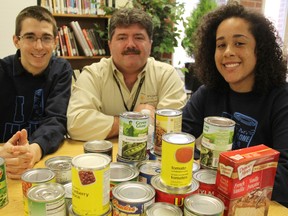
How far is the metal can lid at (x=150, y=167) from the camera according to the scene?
3.03 ft

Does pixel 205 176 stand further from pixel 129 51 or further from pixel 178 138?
pixel 129 51

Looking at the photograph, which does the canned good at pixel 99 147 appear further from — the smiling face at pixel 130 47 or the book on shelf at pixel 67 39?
the book on shelf at pixel 67 39

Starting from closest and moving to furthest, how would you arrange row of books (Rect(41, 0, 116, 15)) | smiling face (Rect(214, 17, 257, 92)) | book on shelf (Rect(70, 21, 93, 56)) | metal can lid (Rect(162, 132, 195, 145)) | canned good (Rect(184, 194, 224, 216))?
canned good (Rect(184, 194, 224, 216)) → metal can lid (Rect(162, 132, 195, 145)) → smiling face (Rect(214, 17, 257, 92)) → row of books (Rect(41, 0, 116, 15)) → book on shelf (Rect(70, 21, 93, 56))

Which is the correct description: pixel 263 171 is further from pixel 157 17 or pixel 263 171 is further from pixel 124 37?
pixel 157 17

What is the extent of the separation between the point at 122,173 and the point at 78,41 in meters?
2.66

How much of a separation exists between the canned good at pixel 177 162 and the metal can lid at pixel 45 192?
30 cm

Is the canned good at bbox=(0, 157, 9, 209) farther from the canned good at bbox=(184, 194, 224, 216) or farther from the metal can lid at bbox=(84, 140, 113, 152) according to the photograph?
the canned good at bbox=(184, 194, 224, 216)

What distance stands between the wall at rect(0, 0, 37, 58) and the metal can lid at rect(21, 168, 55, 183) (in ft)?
6.83

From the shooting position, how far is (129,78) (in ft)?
6.17

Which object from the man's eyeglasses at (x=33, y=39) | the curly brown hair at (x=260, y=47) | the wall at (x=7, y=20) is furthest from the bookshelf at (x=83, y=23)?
the curly brown hair at (x=260, y=47)

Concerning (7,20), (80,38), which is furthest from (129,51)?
(80,38)

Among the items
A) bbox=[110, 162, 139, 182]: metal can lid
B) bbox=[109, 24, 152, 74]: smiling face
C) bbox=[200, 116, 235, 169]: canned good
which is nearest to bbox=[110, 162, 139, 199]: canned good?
bbox=[110, 162, 139, 182]: metal can lid

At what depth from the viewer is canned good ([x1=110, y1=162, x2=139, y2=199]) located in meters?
0.84

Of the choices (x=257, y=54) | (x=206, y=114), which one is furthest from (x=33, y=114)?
(x=257, y=54)
